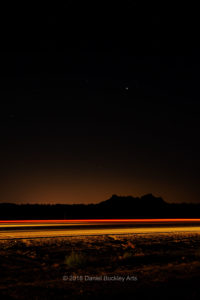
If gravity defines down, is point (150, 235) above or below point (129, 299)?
above

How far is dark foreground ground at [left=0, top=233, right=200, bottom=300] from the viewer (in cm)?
1024

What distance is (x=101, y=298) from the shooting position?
9555 mm

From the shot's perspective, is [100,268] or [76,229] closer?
[100,268]

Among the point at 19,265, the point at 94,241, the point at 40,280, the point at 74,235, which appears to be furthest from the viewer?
the point at 74,235

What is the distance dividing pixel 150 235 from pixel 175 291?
1297cm

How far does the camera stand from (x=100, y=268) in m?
13.8

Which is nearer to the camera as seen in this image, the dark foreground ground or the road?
the dark foreground ground

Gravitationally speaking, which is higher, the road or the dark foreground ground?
the road

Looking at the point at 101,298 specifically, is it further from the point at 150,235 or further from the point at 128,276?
the point at 150,235

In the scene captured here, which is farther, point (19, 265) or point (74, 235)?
point (74, 235)

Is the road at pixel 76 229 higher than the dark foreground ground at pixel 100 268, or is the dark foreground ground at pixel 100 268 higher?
the road at pixel 76 229

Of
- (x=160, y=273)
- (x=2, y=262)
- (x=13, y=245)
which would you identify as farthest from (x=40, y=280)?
(x=13, y=245)

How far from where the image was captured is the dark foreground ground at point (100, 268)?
10242 mm

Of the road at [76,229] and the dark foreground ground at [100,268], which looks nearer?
the dark foreground ground at [100,268]
